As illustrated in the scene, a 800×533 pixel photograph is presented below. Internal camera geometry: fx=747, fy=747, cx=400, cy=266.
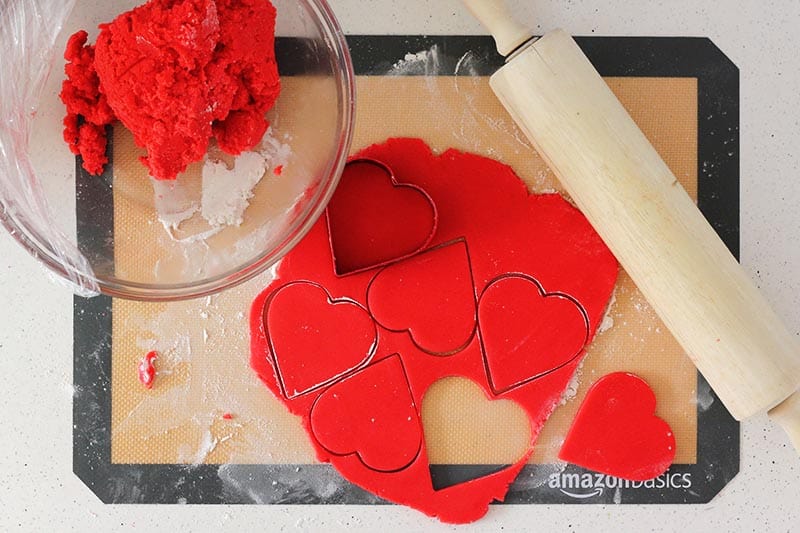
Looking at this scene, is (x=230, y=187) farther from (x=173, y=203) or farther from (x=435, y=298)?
(x=435, y=298)

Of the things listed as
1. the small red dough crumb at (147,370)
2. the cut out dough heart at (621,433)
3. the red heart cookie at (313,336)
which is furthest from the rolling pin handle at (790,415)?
the small red dough crumb at (147,370)

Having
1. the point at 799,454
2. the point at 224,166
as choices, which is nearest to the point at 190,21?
the point at 224,166

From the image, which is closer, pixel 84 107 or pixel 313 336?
pixel 84 107

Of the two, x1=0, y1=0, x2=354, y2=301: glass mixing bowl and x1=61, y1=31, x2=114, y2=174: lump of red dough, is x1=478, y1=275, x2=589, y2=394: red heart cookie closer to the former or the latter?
x1=0, y1=0, x2=354, y2=301: glass mixing bowl

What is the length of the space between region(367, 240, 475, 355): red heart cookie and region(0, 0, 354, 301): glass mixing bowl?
0.55 ft

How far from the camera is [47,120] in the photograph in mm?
909

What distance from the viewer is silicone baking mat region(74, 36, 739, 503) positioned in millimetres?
993

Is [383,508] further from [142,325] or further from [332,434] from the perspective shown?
[142,325]

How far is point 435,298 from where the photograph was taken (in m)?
1.00

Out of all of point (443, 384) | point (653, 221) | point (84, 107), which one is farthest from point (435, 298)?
point (84, 107)

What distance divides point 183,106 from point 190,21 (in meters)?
0.09

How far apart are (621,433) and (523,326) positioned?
194mm

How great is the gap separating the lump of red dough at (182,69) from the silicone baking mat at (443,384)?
174 millimetres

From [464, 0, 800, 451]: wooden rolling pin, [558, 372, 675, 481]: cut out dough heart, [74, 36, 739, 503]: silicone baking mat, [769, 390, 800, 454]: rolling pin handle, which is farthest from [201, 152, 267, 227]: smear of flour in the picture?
[769, 390, 800, 454]: rolling pin handle
